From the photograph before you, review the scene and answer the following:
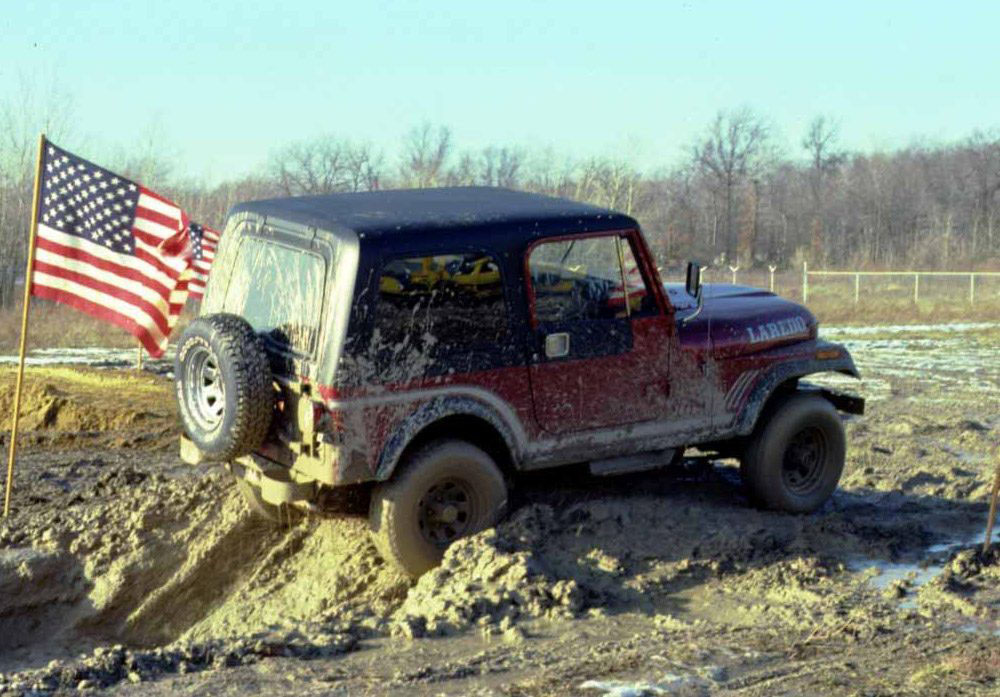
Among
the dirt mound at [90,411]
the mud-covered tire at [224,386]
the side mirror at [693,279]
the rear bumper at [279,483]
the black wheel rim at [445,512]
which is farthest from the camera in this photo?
the dirt mound at [90,411]

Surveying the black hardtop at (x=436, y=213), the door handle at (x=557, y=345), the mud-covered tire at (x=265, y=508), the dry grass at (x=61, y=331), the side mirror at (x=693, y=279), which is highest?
the black hardtop at (x=436, y=213)

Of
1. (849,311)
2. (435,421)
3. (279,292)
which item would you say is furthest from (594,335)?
(849,311)

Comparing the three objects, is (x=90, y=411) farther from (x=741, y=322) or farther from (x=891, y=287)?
(x=891, y=287)

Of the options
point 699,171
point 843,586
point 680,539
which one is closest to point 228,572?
point 680,539

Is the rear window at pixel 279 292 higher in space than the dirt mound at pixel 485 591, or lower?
higher

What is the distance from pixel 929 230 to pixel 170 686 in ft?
199

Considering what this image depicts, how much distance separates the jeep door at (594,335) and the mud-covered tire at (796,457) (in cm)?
101

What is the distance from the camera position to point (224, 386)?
26.4 ft

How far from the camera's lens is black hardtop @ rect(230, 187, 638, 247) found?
825 cm

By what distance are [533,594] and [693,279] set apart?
2.34 metres

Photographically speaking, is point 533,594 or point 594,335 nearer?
point 533,594

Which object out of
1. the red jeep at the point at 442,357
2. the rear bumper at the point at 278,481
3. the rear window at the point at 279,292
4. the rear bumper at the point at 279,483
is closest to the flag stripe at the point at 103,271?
the red jeep at the point at 442,357

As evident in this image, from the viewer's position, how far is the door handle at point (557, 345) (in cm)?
863

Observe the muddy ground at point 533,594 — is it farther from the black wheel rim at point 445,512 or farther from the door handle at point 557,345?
the door handle at point 557,345
